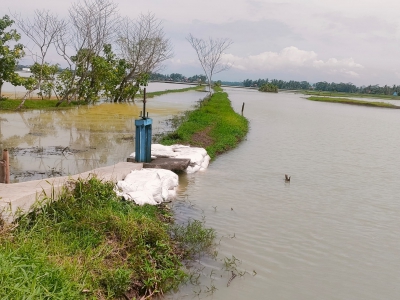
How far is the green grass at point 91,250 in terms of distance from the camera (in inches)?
114

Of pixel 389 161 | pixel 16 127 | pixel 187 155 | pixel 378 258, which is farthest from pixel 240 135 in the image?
pixel 378 258

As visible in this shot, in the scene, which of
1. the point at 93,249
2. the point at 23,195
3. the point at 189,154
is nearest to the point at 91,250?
the point at 93,249

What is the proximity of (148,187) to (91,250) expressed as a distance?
2491 millimetres

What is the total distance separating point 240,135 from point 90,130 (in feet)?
17.5

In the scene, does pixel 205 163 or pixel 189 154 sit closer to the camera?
pixel 189 154

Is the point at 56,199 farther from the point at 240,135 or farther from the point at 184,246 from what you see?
the point at 240,135

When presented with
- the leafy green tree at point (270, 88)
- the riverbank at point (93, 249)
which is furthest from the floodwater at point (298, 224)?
the leafy green tree at point (270, 88)

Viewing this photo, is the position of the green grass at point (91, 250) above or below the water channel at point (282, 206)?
above

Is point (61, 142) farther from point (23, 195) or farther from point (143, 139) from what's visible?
point (23, 195)

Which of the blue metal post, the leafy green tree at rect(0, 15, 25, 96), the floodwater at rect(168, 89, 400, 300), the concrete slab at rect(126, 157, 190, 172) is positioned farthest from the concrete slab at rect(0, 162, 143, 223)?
the leafy green tree at rect(0, 15, 25, 96)

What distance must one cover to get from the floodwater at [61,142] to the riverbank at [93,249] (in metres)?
2.69

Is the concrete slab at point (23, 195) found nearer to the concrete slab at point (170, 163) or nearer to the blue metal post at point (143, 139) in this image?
the blue metal post at point (143, 139)

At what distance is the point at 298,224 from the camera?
5988 mm

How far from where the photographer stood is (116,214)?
459 centimetres
